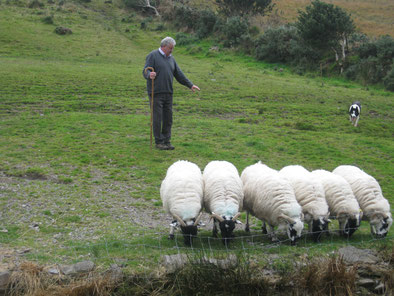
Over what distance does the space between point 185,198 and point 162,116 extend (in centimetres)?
560

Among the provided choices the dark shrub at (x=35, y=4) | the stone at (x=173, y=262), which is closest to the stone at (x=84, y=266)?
the stone at (x=173, y=262)

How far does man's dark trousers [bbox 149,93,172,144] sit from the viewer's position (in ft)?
38.7

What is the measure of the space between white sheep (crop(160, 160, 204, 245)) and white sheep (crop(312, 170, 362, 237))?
2.52 m

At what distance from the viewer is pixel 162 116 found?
12.2m

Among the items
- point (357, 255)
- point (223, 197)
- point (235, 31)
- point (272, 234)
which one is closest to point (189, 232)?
point (223, 197)

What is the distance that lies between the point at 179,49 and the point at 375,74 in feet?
49.3

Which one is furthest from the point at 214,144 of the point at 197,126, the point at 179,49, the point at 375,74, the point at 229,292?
the point at 179,49

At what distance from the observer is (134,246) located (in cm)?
664

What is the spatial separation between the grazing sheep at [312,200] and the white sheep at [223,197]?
3.68ft

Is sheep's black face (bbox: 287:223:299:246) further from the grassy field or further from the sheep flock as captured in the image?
the grassy field

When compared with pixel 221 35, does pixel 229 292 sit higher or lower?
lower

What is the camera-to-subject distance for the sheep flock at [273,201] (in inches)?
269

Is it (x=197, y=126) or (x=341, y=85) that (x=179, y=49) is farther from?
(x=197, y=126)

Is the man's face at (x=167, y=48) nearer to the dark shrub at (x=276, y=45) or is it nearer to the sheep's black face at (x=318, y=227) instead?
the sheep's black face at (x=318, y=227)
